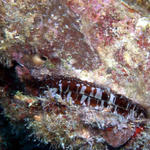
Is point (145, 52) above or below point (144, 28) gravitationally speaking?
below

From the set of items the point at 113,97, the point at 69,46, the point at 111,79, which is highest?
the point at 69,46

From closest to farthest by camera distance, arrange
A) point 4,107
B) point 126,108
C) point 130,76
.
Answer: point 130,76, point 126,108, point 4,107

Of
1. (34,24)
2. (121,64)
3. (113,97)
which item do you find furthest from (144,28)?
(34,24)

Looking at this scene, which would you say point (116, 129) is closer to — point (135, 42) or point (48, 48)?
point (135, 42)

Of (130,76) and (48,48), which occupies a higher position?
(48,48)

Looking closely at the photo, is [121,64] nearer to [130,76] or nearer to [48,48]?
[130,76]

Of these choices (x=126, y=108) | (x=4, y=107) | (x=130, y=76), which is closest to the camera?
(x=130, y=76)

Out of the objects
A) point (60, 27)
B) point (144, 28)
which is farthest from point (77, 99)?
point (144, 28)

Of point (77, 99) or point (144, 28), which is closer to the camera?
point (144, 28)

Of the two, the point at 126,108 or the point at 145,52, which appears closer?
the point at 145,52
